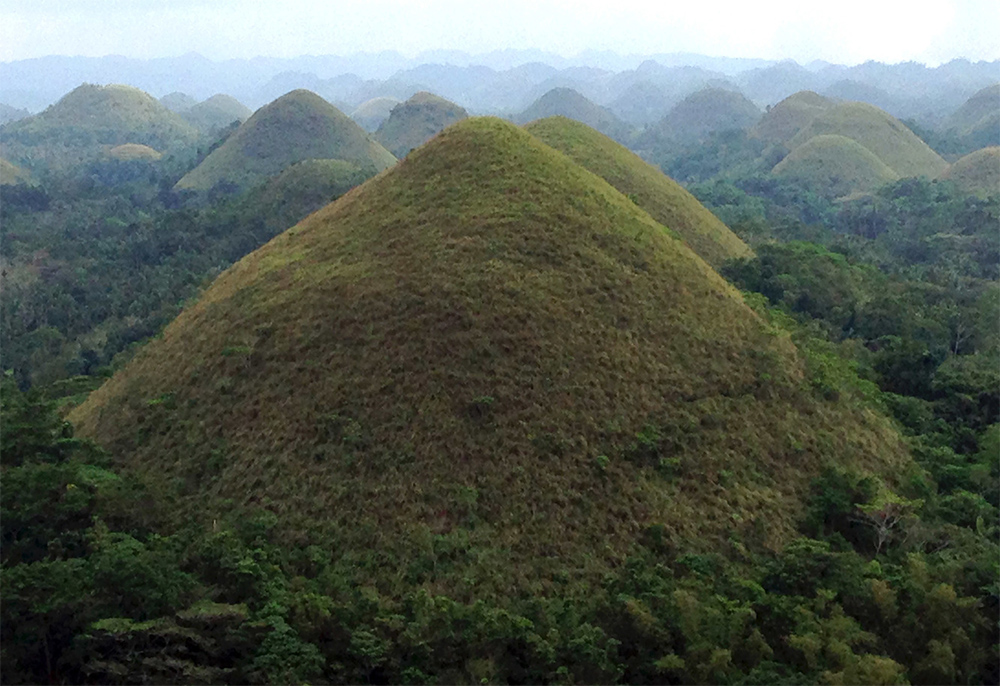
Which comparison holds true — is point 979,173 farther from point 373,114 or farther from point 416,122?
point 373,114

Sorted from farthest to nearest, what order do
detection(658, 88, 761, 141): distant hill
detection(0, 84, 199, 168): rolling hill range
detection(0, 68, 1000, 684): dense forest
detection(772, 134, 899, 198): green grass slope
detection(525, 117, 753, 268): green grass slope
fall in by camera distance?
detection(658, 88, 761, 141): distant hill
detection(0, 84, 199, 168): rolling hill range
detection(772, 134, 899, 198): green grass slope
detection(525, 117, 753, 268): green grass slope
detection(0, 68, 1000, 684): dense forest

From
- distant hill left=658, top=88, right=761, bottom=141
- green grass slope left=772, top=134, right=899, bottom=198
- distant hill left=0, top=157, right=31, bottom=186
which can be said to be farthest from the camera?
distant hill left=658, top=88, right=761, bottom=141

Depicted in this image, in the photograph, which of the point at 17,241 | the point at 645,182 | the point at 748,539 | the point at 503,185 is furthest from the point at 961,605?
the point at 17,241

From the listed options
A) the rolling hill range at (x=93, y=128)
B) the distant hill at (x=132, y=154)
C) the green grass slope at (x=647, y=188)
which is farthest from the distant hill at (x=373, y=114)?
the green grass slope at (x=647, y=188)

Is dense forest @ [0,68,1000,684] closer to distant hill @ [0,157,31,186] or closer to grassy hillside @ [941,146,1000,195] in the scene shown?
grassy hillside @ [941,146,1000,195]

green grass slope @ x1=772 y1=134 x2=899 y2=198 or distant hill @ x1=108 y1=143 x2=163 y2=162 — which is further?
distant hill @ x1=108 y1=143 x2=163 y2=162

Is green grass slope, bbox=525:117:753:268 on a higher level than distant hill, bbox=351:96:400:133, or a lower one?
lower

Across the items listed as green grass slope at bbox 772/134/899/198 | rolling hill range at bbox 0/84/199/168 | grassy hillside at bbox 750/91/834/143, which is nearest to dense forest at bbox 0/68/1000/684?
green grass slope at bbox 772/134/899/198
